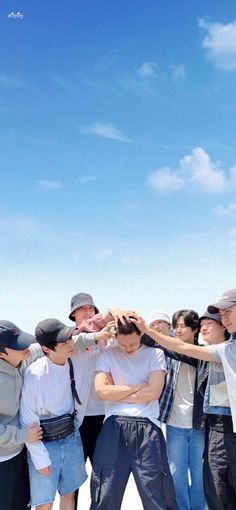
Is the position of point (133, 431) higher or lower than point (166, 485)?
higher

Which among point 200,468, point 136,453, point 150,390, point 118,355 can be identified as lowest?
point 200,468

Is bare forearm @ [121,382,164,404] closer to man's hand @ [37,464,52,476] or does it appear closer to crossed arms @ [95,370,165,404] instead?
crossed arms @ [95,370,165,404]

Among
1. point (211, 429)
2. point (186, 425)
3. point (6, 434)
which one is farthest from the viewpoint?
point (186, 425)

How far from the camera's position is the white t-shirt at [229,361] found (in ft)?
11.2

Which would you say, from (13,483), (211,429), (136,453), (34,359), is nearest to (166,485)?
(136,453)

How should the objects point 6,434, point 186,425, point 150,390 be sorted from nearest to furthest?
1. point 6,434
2. point 150,390
3. point 186,425

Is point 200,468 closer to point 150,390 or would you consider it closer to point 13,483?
point 150,390

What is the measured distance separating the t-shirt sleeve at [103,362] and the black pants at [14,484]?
83 centimetres

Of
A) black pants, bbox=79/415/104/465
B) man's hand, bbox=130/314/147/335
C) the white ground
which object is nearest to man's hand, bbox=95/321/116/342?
man's hand, bbox=130/314/147/335

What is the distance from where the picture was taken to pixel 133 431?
329cm

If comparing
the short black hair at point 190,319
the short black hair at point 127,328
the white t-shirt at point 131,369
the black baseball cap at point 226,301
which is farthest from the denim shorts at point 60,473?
the black baseball cap at point 226,301

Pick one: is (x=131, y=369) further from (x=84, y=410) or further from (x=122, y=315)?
(x=84, y=410)

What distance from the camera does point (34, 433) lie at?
128 inches

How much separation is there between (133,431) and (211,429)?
2.32 feet
